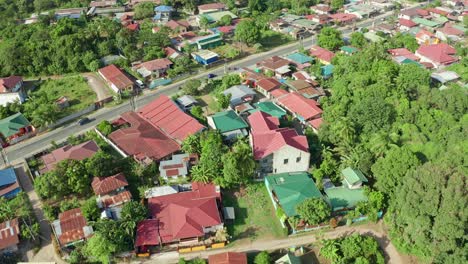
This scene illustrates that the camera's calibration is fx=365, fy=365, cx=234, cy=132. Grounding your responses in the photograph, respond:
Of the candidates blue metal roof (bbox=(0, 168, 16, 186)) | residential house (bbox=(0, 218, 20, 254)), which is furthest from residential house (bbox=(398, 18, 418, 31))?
residential house (bbox=(0, 218, 20, 254))

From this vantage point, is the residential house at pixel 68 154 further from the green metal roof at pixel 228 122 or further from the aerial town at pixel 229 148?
the green metal roof at pixel 228 122

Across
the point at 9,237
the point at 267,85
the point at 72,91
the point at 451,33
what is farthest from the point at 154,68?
the point at 451,33

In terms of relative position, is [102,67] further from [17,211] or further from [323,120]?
[323,120]

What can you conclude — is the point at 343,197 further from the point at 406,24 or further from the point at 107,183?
the point at 406,24

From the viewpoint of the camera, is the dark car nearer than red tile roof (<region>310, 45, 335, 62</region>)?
Yes

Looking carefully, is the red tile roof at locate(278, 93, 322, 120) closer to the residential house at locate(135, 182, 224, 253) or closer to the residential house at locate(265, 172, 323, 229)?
the residential house at locate(265, 172, 323, 229)

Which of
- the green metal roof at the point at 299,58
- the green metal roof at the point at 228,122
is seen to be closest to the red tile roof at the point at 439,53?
the green metal roof at the point at 299,58
